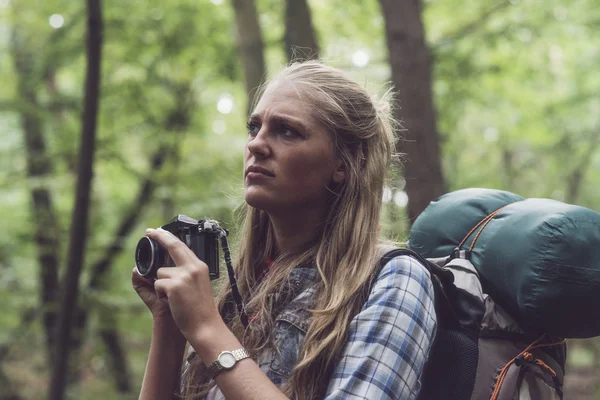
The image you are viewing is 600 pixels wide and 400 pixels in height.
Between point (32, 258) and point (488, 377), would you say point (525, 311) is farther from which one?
point (32, 258)

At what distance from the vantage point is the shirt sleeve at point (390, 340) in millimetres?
1566

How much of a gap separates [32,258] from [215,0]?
4.66 meters

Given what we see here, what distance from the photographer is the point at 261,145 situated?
6.40ft

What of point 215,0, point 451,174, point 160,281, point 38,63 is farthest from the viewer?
point 451,174

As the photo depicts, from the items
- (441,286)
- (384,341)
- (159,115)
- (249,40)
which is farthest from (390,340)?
(159,115)

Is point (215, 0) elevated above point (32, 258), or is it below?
above

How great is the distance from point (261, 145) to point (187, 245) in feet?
1.25

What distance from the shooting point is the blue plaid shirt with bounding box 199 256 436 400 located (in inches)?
61.8

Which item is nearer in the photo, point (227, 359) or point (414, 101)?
point (227, 359)

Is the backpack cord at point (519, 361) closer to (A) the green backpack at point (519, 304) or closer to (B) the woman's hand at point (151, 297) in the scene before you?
(A) the green backpack at point (519, 304)

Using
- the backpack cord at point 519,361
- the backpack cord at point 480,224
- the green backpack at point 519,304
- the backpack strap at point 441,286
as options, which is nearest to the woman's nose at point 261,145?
the backpack strap at point 441,286

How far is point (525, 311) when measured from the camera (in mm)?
1786

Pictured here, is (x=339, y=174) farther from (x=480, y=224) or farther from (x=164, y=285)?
(x=164, y=285)

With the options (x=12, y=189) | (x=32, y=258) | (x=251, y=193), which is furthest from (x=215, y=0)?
(x=251, y=193)
